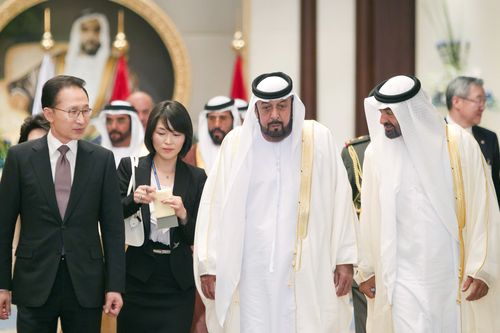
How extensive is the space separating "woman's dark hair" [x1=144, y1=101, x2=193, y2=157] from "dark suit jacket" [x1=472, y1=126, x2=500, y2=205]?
262cm

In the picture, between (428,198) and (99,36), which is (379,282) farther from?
(99,36)

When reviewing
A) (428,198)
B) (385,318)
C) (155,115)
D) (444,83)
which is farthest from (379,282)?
(444,83)

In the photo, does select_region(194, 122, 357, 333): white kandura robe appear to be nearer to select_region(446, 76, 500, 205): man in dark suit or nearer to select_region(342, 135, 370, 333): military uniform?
select_region(342, 135, 370, 333): military uniform

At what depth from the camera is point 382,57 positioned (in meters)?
8.76

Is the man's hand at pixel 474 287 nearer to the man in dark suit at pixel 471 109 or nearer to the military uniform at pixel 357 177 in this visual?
the military uniform at pixel 357 177

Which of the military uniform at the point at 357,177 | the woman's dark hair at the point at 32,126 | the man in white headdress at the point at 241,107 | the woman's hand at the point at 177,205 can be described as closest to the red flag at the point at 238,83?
the man in white headdress at the point at 241,107

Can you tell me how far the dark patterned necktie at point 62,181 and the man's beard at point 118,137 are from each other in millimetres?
3081

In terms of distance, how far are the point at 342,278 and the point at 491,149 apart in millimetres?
2611

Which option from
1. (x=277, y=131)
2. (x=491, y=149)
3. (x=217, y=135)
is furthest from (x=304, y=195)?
(x=491, y=149)

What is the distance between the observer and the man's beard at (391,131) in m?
5.16

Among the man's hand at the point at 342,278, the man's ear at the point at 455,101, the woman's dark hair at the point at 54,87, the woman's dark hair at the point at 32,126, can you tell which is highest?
the man's ear at the point at 455,101

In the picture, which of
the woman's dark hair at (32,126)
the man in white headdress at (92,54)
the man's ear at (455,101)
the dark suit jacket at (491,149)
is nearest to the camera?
the woman's dark hair at (32,126)

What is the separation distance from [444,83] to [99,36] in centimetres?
313

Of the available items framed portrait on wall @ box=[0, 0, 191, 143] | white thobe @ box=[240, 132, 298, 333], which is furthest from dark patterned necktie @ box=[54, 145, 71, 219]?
framed portrait on wall @ box=[0, 0, 191, 143]
